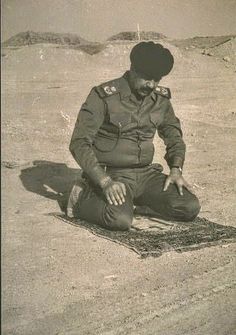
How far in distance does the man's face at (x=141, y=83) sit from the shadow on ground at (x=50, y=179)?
41.4 inches

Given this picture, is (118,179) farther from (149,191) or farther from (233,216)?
(233,216)

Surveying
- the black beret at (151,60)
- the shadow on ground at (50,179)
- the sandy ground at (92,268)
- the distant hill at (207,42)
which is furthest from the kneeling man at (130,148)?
the distant hill at (207,42)

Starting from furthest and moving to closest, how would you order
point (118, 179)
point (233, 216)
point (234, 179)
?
point (234, 179), point (233, 216), point (118, 179)

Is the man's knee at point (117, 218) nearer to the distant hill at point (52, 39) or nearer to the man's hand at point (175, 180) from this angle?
the man's hand at point (175, 180)

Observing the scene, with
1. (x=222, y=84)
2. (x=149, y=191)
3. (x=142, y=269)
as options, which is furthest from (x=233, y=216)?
(x=222, y=84)

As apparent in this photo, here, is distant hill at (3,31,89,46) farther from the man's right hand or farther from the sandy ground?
the man's right hand

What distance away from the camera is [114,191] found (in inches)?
142

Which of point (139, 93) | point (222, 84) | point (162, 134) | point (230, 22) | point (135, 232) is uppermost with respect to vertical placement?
point (230, 22)

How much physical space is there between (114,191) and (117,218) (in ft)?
0.59

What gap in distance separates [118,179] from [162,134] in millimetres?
571

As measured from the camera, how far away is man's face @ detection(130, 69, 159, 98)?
3791 mm

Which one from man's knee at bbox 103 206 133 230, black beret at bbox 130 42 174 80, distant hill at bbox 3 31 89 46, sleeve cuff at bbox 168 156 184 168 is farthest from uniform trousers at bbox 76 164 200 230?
distant hill at bbox 3 31 89 46

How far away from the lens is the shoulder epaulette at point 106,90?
12.6ft

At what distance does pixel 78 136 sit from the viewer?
12.4 ft
